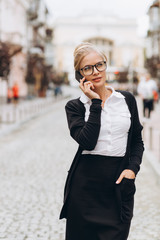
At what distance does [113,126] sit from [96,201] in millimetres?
467

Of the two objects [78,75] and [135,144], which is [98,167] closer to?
[135,144]

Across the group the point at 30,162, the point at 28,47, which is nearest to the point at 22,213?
the point at 30,162

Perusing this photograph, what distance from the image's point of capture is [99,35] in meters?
124

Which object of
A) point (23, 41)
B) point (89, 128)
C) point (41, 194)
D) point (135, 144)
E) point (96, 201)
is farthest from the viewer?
point (23, 41)

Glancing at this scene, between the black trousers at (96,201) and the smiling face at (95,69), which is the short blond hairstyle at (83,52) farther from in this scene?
the black trousers at (96,201)

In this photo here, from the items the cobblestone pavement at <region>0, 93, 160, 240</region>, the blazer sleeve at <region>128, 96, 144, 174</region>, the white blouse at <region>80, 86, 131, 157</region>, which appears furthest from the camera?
the cobblestone pavement at <region>0, 93, 160, 240</region>

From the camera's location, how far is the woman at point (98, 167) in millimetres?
2850

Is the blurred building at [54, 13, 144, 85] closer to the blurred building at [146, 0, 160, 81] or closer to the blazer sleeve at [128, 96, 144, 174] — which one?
the blurred building at [146, 0, 160, 81]

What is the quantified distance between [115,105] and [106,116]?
0.36ft

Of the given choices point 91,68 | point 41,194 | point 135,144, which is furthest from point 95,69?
point 41,194

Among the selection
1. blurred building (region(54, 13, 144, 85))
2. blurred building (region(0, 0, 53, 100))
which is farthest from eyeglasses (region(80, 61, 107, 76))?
blurred building (region(54, 13, 144, 85))

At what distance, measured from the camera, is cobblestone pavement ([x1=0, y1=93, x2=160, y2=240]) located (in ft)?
16.9

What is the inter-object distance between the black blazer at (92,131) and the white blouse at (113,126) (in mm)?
44

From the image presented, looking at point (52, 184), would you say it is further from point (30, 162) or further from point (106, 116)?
point (106, 116)
